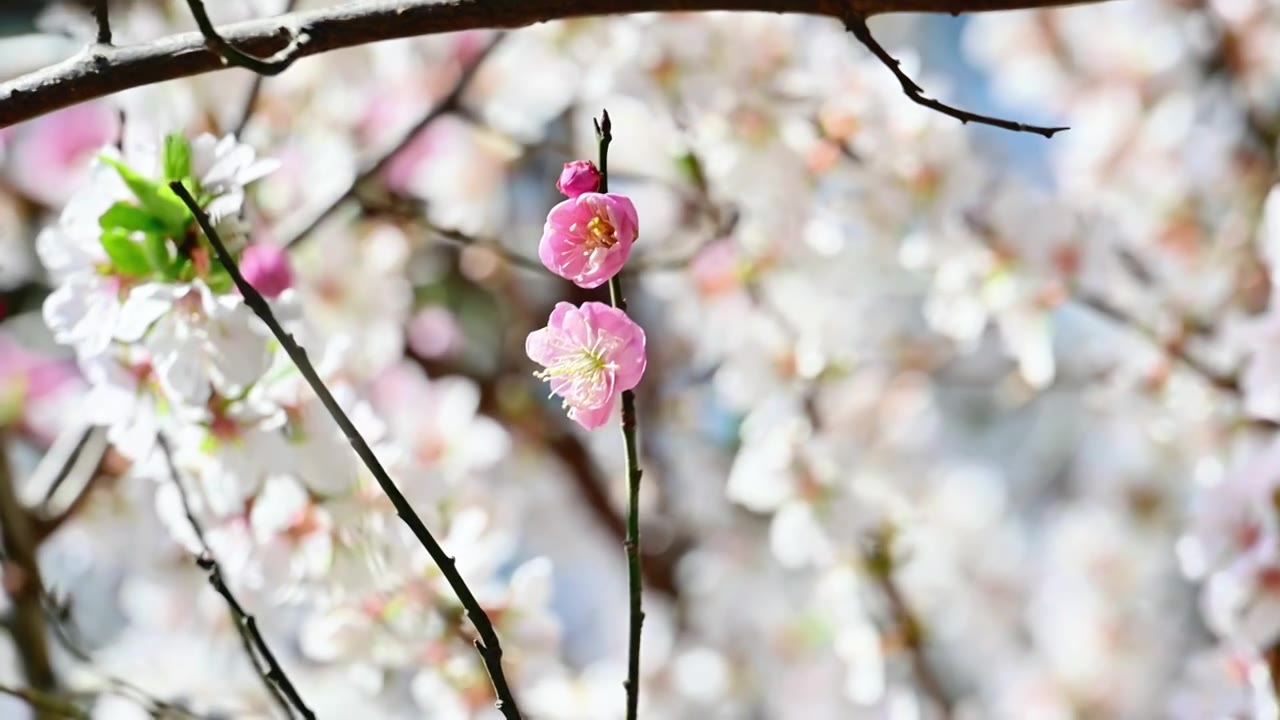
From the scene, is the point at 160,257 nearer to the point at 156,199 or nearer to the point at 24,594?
the point at 156,199

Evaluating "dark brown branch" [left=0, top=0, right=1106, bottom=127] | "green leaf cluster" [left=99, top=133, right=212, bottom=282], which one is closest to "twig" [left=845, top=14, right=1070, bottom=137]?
"dark brown branch" [left=0, top=0, right=1106, bottom=127]

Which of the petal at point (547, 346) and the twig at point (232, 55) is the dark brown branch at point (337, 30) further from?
the petal at point (547, 346)

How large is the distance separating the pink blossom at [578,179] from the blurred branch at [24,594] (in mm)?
629

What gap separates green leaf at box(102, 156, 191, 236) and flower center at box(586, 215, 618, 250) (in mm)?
249

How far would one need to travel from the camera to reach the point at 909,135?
1.17 meters

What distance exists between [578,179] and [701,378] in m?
1.11

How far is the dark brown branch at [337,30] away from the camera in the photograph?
0.50 metres

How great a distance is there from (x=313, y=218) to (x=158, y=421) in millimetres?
349

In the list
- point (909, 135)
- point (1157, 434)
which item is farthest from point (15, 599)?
point (1157, 434)

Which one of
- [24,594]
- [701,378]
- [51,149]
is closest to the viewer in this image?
[24,594]

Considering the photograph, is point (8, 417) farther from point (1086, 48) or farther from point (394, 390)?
point (1086, 48)

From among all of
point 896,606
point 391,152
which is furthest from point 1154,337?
point 391,152

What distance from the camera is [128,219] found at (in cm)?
65

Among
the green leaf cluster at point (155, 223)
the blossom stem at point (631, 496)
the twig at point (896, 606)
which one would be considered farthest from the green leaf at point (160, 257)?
the twig at point (896, 606)
